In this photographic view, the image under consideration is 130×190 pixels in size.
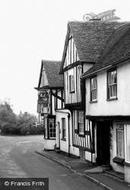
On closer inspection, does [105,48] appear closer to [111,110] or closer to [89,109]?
[89,109]

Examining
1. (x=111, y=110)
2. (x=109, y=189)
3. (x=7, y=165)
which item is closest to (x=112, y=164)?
(x=111, y=110)

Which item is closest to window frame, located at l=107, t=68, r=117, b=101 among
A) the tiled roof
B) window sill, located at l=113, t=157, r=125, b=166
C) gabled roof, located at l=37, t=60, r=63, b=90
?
window sill, located at l=113, t=157, r=125, b=166

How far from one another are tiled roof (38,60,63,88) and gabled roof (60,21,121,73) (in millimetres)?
7135

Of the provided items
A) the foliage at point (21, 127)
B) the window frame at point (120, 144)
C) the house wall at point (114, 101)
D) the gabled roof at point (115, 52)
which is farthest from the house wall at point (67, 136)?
the foliage at point (21, 127)

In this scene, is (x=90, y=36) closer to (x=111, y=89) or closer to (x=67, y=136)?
(x=111, y=89)

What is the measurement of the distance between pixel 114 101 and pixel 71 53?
26.6ft

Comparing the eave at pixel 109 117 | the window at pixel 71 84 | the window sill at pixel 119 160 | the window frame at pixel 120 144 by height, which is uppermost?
the window at pixel 71 84

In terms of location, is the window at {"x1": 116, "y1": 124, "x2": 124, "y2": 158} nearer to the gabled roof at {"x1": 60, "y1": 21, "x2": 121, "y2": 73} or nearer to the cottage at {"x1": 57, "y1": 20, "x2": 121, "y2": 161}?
the cottage at {"x1": 57, "y1": 20, "x2": 121, "y2": 161}

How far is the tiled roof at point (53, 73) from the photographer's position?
1404 inches

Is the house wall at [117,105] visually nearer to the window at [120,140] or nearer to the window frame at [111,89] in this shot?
the window frame at [111,89]

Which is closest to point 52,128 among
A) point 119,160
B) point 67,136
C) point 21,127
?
point 67,136

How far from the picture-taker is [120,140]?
20.2 m

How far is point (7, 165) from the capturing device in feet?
84.6

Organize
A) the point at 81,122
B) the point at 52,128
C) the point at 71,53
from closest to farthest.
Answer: the point at 81,122
the point at 71,53
the point at 52,128
